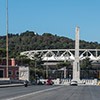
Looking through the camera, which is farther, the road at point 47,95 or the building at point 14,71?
the building at point 14,71

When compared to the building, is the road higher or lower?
lower

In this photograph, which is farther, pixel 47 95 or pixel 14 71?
pixel 14 71

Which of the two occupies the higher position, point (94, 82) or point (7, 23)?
point (7, 23)

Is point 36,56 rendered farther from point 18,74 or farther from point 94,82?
point 18,74

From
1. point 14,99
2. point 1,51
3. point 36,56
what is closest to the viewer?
point 14,99

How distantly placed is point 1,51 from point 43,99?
102 metres

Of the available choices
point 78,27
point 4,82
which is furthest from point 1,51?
point 4,82

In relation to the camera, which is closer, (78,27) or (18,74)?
(18,74)

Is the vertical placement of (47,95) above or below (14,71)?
below

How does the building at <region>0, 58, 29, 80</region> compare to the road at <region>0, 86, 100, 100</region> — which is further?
the building at <region>0, 58, 29, 80</region>

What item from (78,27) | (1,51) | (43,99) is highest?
(78,27)

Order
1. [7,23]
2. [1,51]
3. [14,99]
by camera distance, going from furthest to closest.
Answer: [1,51], [7,23], [14,99]

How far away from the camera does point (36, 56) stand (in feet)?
626

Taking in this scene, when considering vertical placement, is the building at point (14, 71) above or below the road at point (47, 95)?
above
